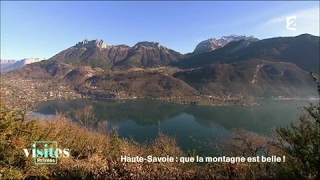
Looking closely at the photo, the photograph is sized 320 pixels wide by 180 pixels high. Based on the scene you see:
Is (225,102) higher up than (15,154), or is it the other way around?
(15,154)

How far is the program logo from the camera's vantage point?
309 inches

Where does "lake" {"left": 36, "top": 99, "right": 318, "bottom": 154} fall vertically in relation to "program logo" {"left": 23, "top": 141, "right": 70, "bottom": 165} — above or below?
below

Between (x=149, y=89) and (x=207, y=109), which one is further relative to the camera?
(x=149, y=89)

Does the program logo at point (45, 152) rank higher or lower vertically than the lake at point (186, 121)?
higher

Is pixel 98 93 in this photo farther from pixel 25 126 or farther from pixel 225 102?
pixel 25 126

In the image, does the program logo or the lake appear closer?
the program logo

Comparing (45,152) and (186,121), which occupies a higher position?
(45,152)

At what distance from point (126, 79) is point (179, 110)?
7362cm

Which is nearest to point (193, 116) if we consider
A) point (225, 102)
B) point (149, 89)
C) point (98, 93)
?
point (225, 102)

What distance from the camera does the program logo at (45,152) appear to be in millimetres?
7849

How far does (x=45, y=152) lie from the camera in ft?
27.1

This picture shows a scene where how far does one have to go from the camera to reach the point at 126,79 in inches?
7096

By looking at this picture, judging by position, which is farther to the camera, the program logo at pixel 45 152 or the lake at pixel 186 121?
the lake at pixel 186 121

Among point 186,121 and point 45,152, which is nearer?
point 45,152
